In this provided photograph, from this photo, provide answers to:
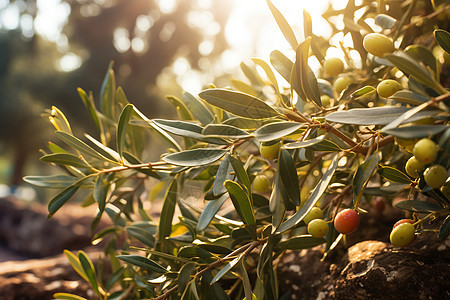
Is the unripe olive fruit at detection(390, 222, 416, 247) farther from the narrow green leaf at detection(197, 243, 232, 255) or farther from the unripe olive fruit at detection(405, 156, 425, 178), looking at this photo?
the narrow green leaf at detection(197, 243, 232, 255)

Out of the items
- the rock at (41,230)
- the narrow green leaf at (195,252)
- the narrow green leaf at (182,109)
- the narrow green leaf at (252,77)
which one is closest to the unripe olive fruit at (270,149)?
the narrow green leaf at (195,252)

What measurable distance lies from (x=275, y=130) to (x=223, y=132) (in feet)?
0.28

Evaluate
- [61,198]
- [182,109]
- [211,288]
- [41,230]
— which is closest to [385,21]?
[182,109]

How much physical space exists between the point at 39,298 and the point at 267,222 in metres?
0.76

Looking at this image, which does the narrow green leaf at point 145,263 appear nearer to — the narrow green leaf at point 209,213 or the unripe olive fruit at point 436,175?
the narrow green leaf at point 209,213

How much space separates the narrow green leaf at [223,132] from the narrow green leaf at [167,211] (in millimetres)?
253

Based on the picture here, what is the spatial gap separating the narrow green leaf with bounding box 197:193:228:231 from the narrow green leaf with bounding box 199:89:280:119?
167 mm

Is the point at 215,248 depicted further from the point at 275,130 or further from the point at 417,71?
the point at 417,71

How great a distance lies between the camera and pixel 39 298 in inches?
43.4

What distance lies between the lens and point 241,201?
0.62 metres

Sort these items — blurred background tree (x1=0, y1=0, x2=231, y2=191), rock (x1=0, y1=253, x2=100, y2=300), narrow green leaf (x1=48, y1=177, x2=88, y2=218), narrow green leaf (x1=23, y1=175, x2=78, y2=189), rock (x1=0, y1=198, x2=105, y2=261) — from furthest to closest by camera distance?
blurred background tree (x1=0, y1=0, x2=231, y2=191) → rock (x1=0, y1=198, x2=105, y2=261) → rock (x1=0, y1=253, x2=100, y2=300) → narrow green leaf (x1=23, y1=175, x2=78, y2=189) → narrow green leaf (x1=48, y1=177, x2=88, y2=218)

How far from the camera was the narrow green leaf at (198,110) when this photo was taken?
0.82 metres

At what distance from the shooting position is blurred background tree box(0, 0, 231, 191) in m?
10.9

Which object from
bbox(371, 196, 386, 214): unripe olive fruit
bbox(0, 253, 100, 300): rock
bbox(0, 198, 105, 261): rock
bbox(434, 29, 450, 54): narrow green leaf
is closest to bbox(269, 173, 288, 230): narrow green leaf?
bbox(434, 29, 450, 54): narrow green leaf
